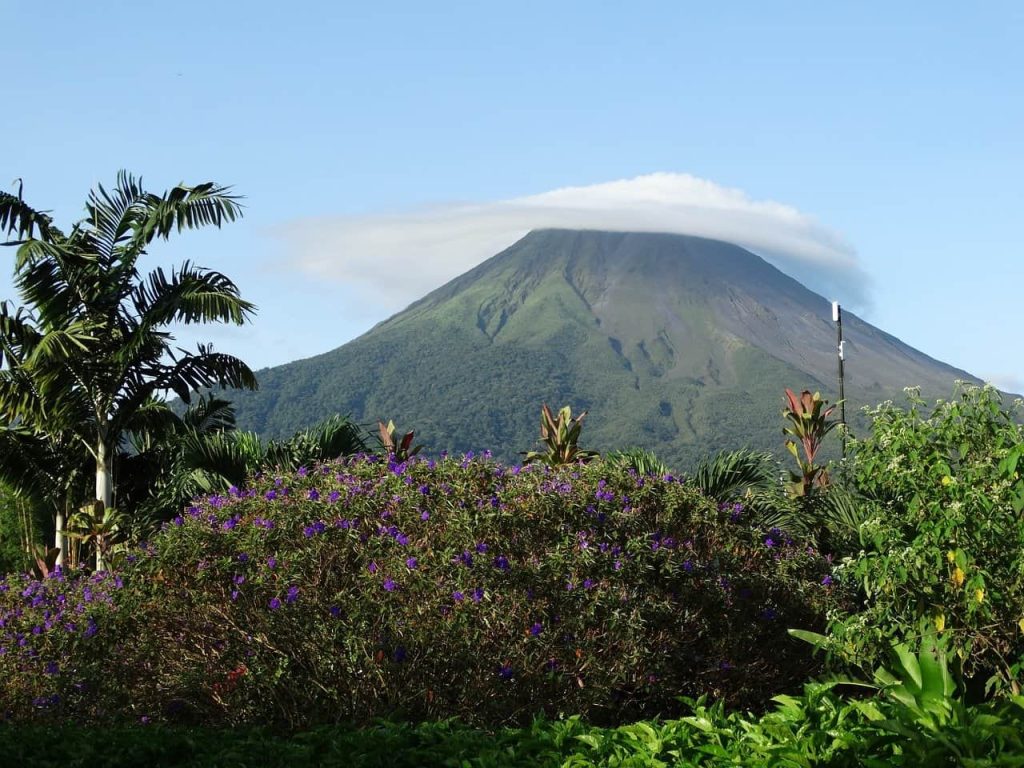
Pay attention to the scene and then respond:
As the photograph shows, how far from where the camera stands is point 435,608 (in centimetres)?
722

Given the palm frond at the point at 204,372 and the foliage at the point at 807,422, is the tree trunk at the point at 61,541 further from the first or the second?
the foliage at the point at 807,422

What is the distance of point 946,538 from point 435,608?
10.1 ft

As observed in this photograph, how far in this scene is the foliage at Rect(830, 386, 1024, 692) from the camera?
23.7 feet

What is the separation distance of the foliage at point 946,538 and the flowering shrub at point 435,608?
38.5 inches

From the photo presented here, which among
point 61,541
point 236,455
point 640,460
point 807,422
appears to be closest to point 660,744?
point 640,460

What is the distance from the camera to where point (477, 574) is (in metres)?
7.36

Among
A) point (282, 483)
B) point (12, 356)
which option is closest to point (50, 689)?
point (282, 483)

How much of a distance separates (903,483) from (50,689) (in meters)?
6.05

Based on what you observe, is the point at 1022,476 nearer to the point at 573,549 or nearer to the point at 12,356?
the point at 573,549

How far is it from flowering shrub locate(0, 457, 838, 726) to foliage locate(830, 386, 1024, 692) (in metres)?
0.98

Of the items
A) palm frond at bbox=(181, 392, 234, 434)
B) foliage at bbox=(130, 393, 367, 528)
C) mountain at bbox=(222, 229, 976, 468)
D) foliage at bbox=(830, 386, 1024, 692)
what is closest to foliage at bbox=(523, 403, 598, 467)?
foliage at bbox=(130, 393, 367, 528)

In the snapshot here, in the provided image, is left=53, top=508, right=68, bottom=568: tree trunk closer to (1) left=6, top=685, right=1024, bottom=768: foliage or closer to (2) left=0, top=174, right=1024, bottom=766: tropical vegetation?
(2) left=0, top=174, right=1024, bottom=766: tropical vegetation

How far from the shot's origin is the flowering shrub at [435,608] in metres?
7.22

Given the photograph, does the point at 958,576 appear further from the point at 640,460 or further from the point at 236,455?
the point at 236,455
